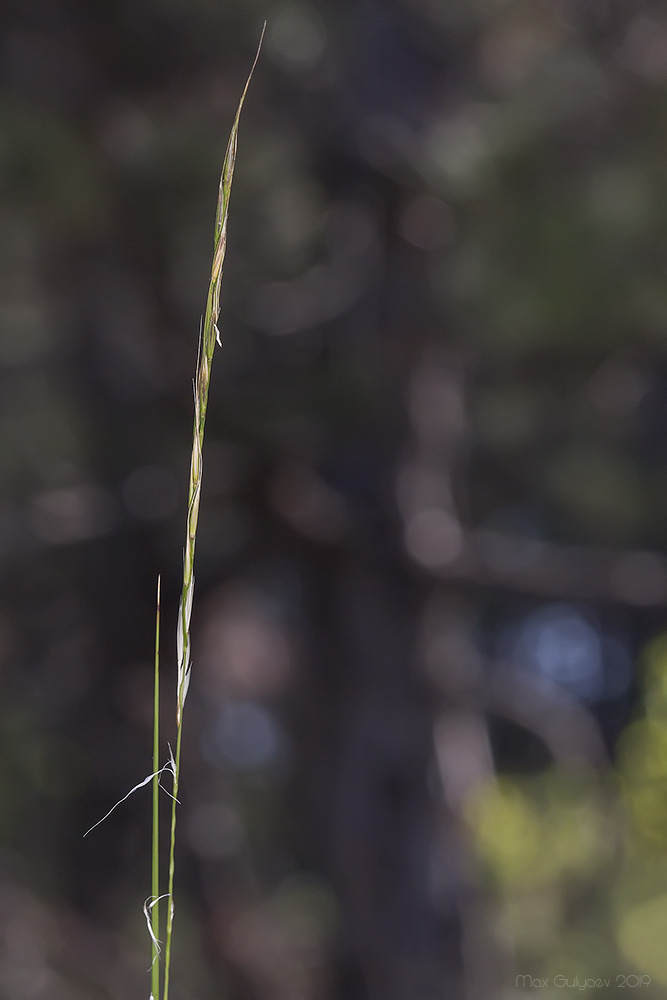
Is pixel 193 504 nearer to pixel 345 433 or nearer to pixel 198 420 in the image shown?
pixel 198 420

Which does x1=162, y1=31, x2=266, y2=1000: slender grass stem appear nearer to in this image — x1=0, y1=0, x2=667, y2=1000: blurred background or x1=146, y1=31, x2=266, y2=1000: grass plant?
x1=146, y1=31, x2=266, y2=1000: grass plant

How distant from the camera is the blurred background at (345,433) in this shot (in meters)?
2.59

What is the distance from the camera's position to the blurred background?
2588 millimetres

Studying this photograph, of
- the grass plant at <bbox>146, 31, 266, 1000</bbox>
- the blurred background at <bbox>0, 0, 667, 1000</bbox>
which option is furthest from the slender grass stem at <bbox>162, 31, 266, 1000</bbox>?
the blurred background at <bbox>0, 0, 667, 1000</bbox>

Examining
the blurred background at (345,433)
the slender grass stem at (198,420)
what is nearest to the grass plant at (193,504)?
the slender grass stem at (198,420)

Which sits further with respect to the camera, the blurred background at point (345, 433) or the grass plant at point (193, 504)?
the blurred background at point (345, 433)

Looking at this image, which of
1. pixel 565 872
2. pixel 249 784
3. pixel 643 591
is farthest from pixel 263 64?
pixel 249 784

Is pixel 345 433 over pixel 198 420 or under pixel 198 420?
under

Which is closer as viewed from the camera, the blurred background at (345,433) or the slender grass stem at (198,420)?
the slender grass stem at (198,420)

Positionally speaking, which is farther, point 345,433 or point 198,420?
point 345,433

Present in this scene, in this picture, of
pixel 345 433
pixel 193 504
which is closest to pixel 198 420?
pixel 193 504

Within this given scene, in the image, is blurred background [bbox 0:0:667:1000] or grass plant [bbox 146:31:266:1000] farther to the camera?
blurred background [bbox 0:0:667:1000]

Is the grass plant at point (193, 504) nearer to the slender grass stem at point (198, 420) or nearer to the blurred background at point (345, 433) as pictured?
the slender grass stem at point (198, 420)

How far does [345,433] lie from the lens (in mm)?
2758
